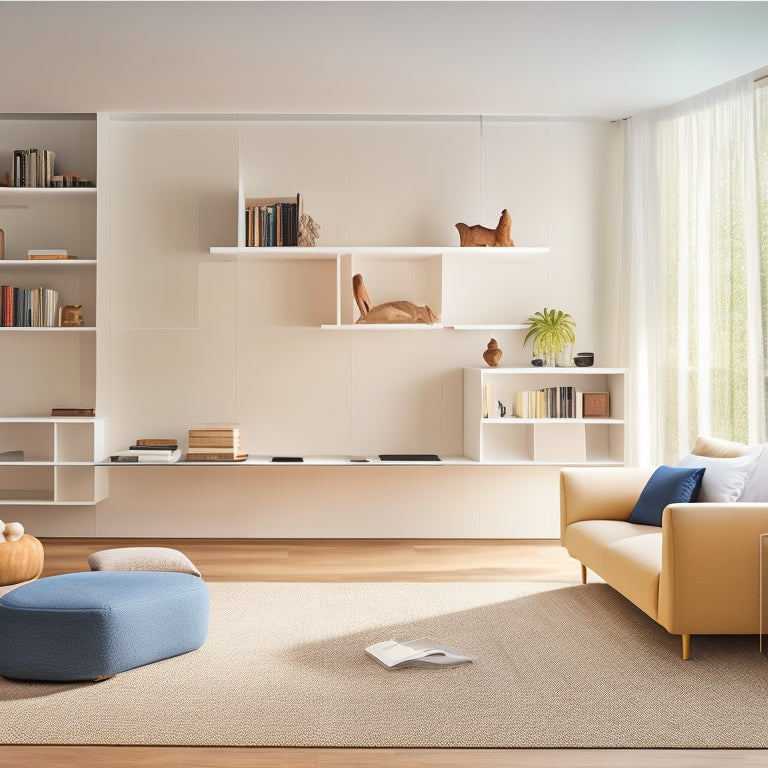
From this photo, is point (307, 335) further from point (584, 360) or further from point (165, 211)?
point (584, 360)

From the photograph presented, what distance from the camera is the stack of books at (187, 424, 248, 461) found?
565 centimetres

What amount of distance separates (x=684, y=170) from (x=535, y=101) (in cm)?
104

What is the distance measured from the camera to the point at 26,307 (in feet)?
18.9

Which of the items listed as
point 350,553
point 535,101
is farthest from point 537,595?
point 535,101

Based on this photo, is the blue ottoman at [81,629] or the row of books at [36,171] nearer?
the blue ottoman at [81,629]

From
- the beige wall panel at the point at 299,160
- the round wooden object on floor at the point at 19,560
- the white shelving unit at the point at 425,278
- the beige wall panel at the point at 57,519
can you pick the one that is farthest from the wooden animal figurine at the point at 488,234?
the round wooden object on floor at the point at 19,560

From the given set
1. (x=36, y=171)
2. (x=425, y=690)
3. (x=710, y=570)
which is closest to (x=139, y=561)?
(x=425, y=690)

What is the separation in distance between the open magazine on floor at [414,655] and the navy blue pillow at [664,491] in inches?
53.3

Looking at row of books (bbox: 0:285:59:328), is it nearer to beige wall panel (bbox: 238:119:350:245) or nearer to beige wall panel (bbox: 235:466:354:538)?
beige wall panel (bbox: 238:119:350:245)

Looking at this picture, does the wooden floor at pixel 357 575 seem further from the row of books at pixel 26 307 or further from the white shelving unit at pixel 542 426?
the row of books at pixel 26 307

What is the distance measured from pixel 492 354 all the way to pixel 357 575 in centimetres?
172

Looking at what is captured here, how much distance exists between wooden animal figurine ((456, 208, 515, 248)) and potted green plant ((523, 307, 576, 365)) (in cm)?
56

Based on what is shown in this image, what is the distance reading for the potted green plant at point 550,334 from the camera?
593cm

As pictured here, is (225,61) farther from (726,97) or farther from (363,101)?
(726,97)
